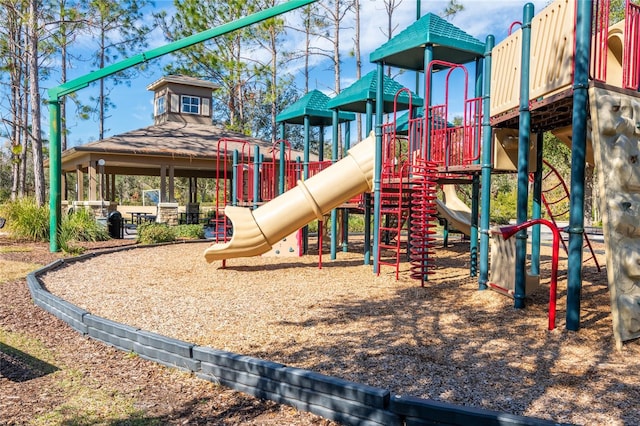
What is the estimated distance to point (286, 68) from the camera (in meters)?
30.5

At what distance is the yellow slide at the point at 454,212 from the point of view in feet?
43.1

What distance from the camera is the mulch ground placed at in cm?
326

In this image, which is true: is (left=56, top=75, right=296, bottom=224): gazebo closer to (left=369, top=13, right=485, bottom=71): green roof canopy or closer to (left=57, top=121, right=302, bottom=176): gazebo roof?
(left=57, top=121, right=302, bottom=176): gazebo roof

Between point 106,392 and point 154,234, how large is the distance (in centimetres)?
1098

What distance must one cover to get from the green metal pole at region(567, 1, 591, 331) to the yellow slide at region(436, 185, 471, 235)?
811 centimetres

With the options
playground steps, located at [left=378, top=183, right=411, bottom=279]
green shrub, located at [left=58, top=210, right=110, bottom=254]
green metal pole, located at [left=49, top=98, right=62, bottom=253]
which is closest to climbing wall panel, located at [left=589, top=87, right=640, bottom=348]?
playground steps, located at [left=378, top=183, right=411, bottom=279]

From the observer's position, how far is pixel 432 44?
26.5ft

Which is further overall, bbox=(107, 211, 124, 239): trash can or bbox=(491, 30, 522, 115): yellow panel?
bbox=(107, 211, 124, 239): trash can

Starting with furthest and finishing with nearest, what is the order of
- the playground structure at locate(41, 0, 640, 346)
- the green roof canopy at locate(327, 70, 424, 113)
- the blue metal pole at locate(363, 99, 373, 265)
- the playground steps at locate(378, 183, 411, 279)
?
1. the green roof canopy at locate(327, 70, 424, 113)
2. the blue metal pole at locate(363, 99, 373, 265)
3. the playground steps at locate(378, 183, 411, 279)
4. the playground structure at locate(41, 0, 640, 346)

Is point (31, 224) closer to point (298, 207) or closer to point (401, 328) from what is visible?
point (298, 207)

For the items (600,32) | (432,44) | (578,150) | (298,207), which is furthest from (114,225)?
(600,32)

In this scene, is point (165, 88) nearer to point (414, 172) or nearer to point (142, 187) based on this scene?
point (414, 172)

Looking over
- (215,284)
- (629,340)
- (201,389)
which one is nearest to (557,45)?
(629,340)

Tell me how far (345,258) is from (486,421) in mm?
8623
